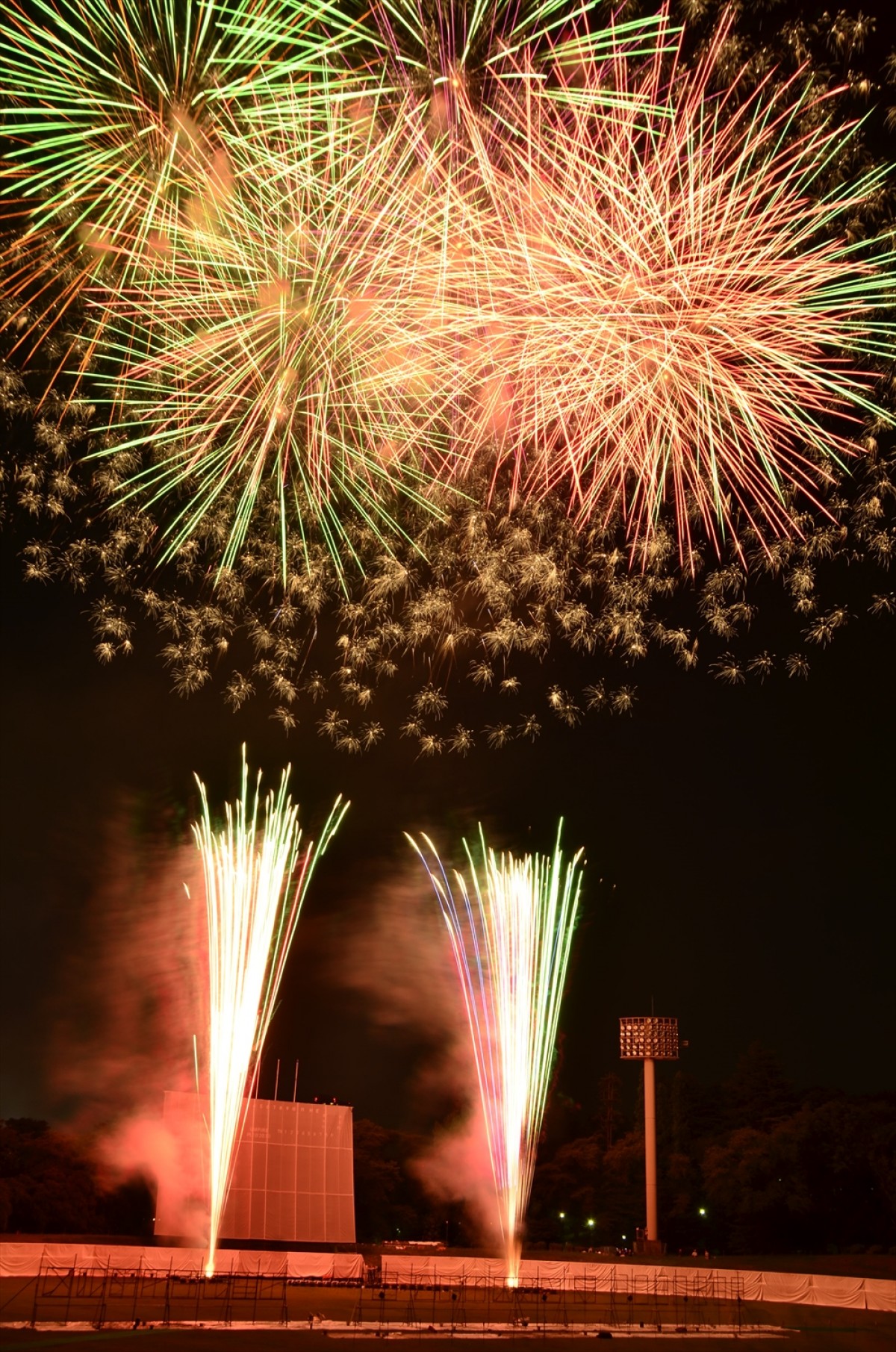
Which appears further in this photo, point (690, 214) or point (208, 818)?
point (208, 818)

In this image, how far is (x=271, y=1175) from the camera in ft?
109

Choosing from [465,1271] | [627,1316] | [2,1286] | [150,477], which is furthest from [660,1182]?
[150,477]

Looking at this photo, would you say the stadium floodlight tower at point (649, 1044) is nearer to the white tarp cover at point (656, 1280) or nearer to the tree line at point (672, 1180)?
the tree line at point (672, 1180)

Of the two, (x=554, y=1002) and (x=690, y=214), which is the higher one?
(x=690, y=214)

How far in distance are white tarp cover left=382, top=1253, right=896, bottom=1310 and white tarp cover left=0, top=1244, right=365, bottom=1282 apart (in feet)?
4.79

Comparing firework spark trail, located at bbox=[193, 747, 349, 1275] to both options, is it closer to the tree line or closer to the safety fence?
the safety fence

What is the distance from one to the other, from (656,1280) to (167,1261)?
44.1 feet

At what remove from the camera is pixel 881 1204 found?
5147 centimetres

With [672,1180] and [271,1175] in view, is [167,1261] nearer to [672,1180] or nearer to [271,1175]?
[271,1175]

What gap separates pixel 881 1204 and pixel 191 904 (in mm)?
31426

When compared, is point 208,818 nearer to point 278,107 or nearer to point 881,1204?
point 278,107

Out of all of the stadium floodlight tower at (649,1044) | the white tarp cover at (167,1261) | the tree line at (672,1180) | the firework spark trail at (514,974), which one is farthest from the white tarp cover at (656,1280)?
the stadium floodlight tower at (649,1044)

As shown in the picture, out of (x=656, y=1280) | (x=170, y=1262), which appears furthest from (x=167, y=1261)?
(x=656, y=1280)

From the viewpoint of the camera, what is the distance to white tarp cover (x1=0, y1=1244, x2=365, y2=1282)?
27172 mm
